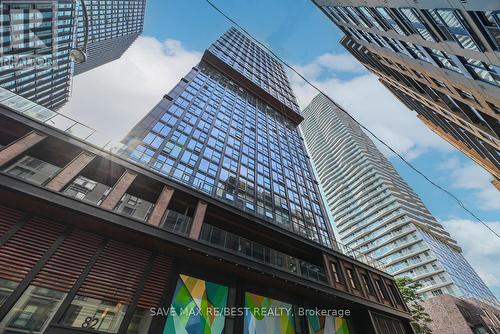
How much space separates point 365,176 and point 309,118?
206 feet

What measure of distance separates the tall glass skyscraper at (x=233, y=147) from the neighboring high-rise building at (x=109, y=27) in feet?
198

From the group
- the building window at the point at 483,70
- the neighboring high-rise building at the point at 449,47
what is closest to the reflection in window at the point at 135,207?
the neighboring high-rise building at the point at 449,47

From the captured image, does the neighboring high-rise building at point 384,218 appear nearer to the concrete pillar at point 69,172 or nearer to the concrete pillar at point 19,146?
the concrete pillar at point 69,172

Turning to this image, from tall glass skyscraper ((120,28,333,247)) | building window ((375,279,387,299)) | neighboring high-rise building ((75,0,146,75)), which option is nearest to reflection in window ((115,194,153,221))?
tall glass skyscraper ((120,28,333,247))

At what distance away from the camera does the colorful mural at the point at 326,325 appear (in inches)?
528

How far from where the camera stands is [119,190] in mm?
11844

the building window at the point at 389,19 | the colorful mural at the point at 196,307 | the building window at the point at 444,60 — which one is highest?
the building window at the point at 389,19

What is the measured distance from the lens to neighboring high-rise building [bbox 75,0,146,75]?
277ft

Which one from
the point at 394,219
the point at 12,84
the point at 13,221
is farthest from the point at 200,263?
the point at 12,84

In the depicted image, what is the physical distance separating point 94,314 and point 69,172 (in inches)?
249

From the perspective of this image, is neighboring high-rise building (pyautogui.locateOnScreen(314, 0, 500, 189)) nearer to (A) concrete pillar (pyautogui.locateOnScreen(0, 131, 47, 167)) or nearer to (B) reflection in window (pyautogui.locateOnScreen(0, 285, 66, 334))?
(B) reflection in window (pyautogui.locateOnScreen(0, 285, 66, 334))

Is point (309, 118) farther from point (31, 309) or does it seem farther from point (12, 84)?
point (31, 309)

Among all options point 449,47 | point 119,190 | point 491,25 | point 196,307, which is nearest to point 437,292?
point 449,47

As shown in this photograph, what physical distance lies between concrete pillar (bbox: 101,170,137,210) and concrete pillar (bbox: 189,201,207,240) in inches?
154
